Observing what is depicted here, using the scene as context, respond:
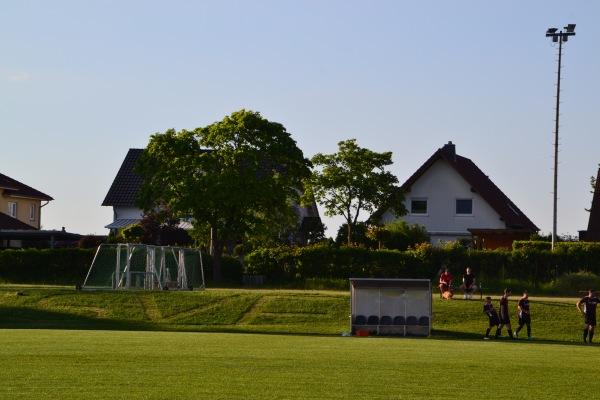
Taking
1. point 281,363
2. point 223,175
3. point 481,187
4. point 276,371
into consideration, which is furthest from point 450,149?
point 276,371

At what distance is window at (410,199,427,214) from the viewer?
254ft

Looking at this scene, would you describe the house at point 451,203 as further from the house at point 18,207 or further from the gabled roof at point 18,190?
the gabled roof at point 18,190

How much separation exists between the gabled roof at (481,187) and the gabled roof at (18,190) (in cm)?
2950

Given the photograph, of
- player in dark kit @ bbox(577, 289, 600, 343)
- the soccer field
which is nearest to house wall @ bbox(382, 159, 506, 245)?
player in dark kit @ bbox(577, 289, 600, 343)

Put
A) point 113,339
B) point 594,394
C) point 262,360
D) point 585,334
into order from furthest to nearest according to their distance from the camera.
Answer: point 585,334, point 113,339, point 262,360, point 594,394

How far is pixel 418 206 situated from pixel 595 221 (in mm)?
12520

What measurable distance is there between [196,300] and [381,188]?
30622mm

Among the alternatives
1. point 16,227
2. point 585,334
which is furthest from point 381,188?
point 585,334

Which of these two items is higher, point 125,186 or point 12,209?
point 125,186

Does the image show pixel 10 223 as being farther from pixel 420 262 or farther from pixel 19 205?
pixel 420 262

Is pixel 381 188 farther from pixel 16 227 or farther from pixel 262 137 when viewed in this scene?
pixel 16 227

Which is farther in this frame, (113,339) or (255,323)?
(255,323)

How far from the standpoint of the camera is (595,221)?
2749 inches

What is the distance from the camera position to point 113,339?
28.1 metres
